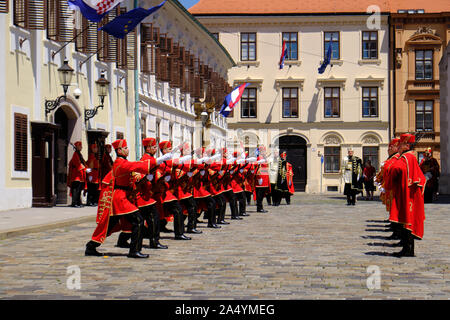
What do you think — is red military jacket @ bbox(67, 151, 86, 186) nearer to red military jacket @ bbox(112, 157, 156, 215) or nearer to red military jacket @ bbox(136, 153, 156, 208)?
red military jacket @ bbox(136, 153, 156, 208)

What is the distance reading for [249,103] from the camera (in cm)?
5719

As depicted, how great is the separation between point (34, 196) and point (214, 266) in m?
13.6

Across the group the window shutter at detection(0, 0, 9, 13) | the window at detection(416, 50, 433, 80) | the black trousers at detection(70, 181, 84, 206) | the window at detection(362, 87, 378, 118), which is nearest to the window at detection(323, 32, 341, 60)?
the window at detection(362, 87, 378, 118)

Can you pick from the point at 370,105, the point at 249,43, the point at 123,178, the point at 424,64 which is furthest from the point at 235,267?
the point at 424,64

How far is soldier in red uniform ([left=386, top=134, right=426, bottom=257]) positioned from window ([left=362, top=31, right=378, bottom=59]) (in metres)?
44.9

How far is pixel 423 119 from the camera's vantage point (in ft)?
183

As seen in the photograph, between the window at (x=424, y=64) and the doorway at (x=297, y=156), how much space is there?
8.95 m

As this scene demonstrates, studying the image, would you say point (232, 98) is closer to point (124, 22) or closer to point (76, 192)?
point (76, 192)

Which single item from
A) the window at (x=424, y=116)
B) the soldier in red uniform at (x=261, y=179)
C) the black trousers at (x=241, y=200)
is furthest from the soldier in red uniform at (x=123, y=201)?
the window at (x=424, y=116)

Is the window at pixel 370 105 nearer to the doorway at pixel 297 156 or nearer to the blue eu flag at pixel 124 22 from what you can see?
the doorway at pixel 297 156

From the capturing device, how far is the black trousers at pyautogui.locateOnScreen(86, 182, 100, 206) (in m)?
24.9

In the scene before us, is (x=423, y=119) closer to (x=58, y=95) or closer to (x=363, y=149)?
(x=363, y=149)

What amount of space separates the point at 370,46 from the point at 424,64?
3790mm

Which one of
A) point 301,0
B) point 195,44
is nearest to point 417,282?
point 195,44
